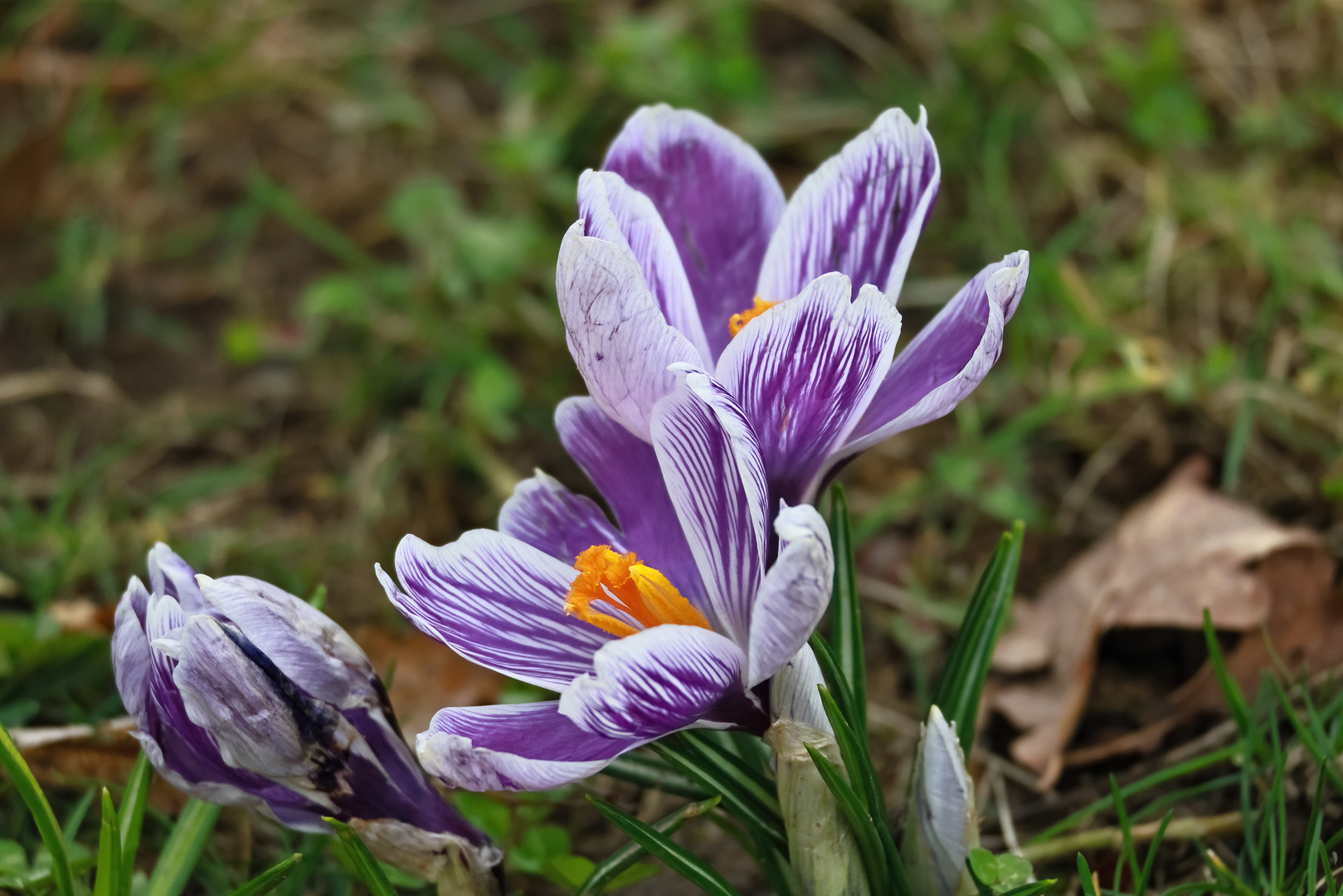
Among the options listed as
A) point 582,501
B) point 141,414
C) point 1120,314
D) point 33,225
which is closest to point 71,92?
point 33,225

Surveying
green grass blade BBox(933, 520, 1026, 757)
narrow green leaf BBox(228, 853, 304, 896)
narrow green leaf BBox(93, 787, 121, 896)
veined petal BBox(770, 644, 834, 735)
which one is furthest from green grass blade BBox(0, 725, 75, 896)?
green grass blade BBox(933, 520, 1026, 757)

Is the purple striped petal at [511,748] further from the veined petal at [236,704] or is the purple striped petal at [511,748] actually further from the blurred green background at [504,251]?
the blurred green background at [504,251]

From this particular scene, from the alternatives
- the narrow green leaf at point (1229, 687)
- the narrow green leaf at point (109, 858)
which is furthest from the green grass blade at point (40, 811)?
the narrow green leaf at point (1229, 687)

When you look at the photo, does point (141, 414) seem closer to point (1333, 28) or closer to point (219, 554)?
point (219, 554)

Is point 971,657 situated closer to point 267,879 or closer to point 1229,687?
point 1229,687

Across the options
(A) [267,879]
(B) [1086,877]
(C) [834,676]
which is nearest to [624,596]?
(C) [834,676]

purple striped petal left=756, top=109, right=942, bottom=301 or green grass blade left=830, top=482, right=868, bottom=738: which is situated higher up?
purple striped petal left=756, top=109, right=942, bottom=301

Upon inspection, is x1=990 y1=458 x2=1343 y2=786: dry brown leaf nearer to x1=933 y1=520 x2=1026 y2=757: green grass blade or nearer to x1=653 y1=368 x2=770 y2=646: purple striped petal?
x1=933 y1=520 x2=1026 y2=757: green grass blade
